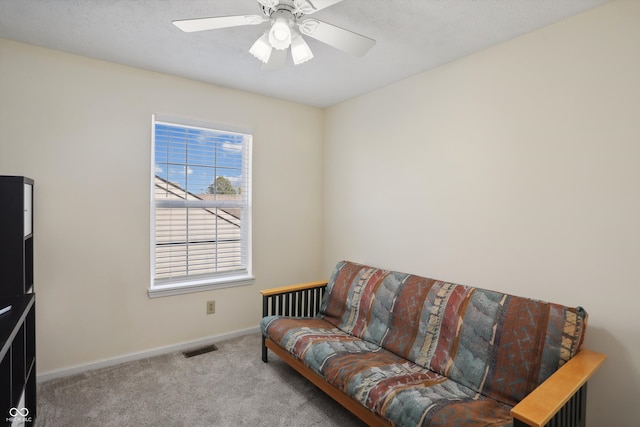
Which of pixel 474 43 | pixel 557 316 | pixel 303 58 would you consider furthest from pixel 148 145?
pixel 557 316

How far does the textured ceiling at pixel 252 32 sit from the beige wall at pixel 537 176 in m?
0.21

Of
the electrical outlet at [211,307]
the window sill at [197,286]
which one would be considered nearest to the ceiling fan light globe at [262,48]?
the window sill at [197,286]

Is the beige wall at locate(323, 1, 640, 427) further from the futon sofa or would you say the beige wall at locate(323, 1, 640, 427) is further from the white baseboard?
the white baseboard

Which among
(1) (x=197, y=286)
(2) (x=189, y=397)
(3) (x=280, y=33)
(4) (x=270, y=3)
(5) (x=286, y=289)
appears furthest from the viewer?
(1) (x=197, y=286)

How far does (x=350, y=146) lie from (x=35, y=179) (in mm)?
2616

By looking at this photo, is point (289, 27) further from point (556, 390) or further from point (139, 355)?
point (139, 355)

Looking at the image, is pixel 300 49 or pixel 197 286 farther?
pixel 197 286

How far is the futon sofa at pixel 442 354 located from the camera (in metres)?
1.57

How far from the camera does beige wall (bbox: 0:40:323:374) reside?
2395 millimetres

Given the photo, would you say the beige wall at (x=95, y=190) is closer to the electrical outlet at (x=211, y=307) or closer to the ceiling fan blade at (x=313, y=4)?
the electrical outlet at (x=211, y=307)

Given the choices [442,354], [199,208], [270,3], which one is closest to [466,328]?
[442,354]

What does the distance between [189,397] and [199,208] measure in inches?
61.8

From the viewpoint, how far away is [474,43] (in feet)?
7.39

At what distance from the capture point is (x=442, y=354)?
6.88 ft
